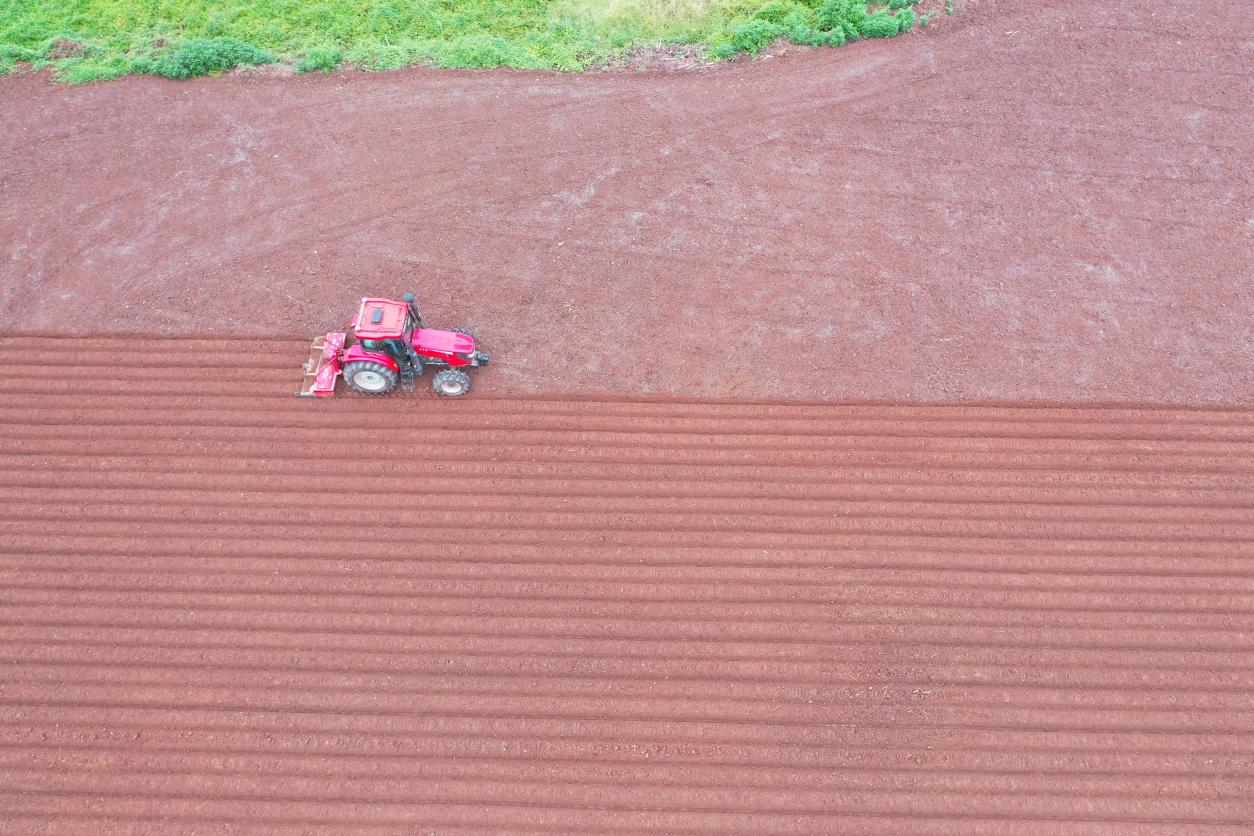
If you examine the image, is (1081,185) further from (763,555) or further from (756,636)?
(756,636)

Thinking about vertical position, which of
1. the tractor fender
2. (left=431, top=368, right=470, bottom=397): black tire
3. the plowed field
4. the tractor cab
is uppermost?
the tractor cab

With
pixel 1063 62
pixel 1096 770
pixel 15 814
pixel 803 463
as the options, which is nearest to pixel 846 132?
pixel 1063 62

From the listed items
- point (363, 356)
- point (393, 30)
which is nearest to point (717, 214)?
point (363, 356)

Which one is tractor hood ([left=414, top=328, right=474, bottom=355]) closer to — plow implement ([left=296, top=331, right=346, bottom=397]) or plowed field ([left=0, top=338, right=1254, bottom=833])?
plowed field ([left=0, top=338, right=1254, bottom=833])

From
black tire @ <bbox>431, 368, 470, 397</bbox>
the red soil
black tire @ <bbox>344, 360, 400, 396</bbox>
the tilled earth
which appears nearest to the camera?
the tilled earth

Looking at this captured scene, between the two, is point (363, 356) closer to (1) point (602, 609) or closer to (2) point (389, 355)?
(2) point (389, 355)

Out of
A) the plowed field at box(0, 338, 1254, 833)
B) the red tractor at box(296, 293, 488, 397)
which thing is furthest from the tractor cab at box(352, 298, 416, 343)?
the plowed field at box(0, 338, 1254, 833)

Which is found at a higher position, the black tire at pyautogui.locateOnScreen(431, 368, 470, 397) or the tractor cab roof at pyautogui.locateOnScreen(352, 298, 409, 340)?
the tractor cab roof at pyautogui.locateOnScreen(352, 298, 409, 340)
